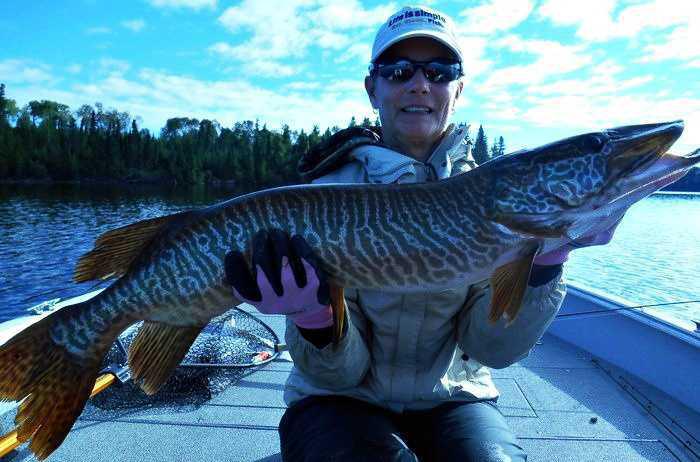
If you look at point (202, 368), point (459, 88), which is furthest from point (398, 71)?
point (202, 368)

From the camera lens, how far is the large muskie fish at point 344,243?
71.9 inches

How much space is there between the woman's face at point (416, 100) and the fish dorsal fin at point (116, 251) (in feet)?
4.05

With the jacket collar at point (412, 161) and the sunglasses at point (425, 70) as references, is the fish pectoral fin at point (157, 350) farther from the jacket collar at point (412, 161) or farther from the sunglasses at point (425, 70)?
the sunglasses at point (425, 70)

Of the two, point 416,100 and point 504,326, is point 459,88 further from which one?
point 504,326

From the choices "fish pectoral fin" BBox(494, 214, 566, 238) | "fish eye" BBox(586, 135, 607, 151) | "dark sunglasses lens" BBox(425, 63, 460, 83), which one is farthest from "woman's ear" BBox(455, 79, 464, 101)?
"fish pectoral fin" BBox(494, 214, 566, 238)

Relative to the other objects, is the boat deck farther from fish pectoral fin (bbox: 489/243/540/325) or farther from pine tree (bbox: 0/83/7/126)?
pine tree (bbox: 0/83/7/126)

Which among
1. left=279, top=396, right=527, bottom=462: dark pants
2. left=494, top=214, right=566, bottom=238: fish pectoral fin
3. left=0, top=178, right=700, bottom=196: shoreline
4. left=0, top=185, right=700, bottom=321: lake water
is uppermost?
left=494, top=214, right=566, bottom=238: fish pectoral fin

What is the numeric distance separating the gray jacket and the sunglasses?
16.9 inches

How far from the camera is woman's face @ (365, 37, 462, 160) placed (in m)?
2.37

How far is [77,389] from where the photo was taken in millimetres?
1837

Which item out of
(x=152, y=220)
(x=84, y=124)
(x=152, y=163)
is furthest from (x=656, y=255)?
(x=84, y=124)

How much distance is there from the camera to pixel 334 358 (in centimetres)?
192

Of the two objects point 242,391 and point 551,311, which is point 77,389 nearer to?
point 242,391

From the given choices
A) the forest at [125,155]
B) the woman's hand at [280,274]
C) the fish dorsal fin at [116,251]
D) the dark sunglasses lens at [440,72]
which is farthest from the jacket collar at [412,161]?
the forest at [125,155]
